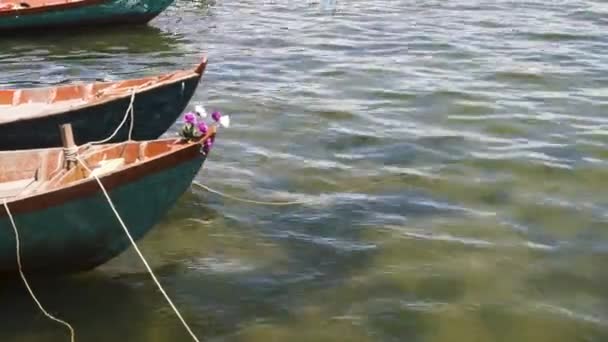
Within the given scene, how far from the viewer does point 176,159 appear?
232 inches

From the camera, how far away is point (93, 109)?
26.9 ft

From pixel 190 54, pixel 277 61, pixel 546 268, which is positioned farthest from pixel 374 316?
pixel 190 54

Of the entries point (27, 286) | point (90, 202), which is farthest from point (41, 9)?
point (90, 202)

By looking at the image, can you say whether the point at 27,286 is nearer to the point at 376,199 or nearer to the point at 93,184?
the point at 93,184

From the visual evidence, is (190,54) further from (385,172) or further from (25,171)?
(25,171)

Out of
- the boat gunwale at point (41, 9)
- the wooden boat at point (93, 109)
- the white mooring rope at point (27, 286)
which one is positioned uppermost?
the boat gunwale at point (41, 9)

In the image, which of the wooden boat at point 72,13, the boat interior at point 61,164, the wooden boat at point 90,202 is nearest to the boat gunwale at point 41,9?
the wooden boat at point 72,13

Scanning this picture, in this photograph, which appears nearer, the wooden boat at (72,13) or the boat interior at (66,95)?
the boat interior at (66,95)

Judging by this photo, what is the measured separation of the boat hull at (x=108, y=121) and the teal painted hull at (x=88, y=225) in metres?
2.28

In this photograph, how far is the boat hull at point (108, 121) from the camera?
26.6 ft

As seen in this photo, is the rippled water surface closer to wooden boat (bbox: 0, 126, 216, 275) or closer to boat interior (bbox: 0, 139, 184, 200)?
wooden boat (bbox: 0, 126, 216, 275)

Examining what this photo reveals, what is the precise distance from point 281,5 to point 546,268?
12523mm

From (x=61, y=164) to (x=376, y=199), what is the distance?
2974 millimetres

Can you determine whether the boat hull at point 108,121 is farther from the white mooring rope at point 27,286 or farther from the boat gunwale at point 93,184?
the boat gunwale at point 93,184
